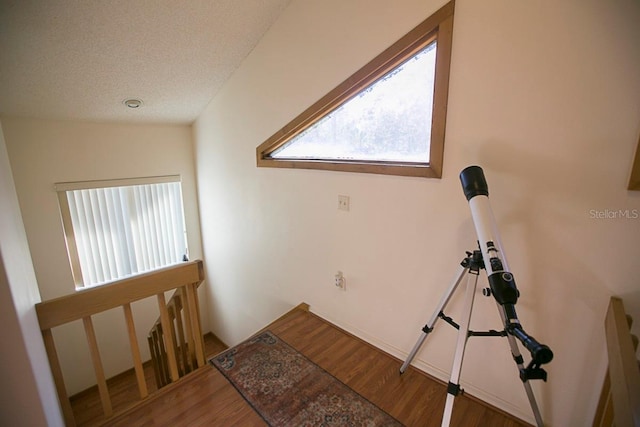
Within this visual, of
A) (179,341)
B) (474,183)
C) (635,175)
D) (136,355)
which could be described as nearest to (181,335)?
(179,341)

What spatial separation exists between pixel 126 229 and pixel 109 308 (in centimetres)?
226

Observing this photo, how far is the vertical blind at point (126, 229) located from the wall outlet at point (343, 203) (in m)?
2.67

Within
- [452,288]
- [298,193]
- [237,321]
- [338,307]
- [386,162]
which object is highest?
[386,162]

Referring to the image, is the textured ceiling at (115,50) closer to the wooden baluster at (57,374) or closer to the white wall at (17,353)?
the white wall at (17,353)

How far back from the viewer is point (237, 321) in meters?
3.60

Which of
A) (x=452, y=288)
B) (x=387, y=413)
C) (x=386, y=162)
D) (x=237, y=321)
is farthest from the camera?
(x=237, y=321)

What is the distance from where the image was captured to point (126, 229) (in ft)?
11.3

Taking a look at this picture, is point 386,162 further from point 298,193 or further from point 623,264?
point 623,264

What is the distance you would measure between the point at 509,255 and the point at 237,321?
10.5 feet

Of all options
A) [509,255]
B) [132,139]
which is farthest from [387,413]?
[132,139]

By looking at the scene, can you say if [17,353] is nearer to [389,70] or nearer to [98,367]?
[98,367]

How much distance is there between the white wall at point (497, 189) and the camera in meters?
1.15

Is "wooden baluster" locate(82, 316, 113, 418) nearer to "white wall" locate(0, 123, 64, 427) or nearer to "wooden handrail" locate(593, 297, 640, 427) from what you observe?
"white wall" locate(0, 123, 64, 427)

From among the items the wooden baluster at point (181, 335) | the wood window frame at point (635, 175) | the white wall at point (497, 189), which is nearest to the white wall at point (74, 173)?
the wooden baluster at point (181, 335)
